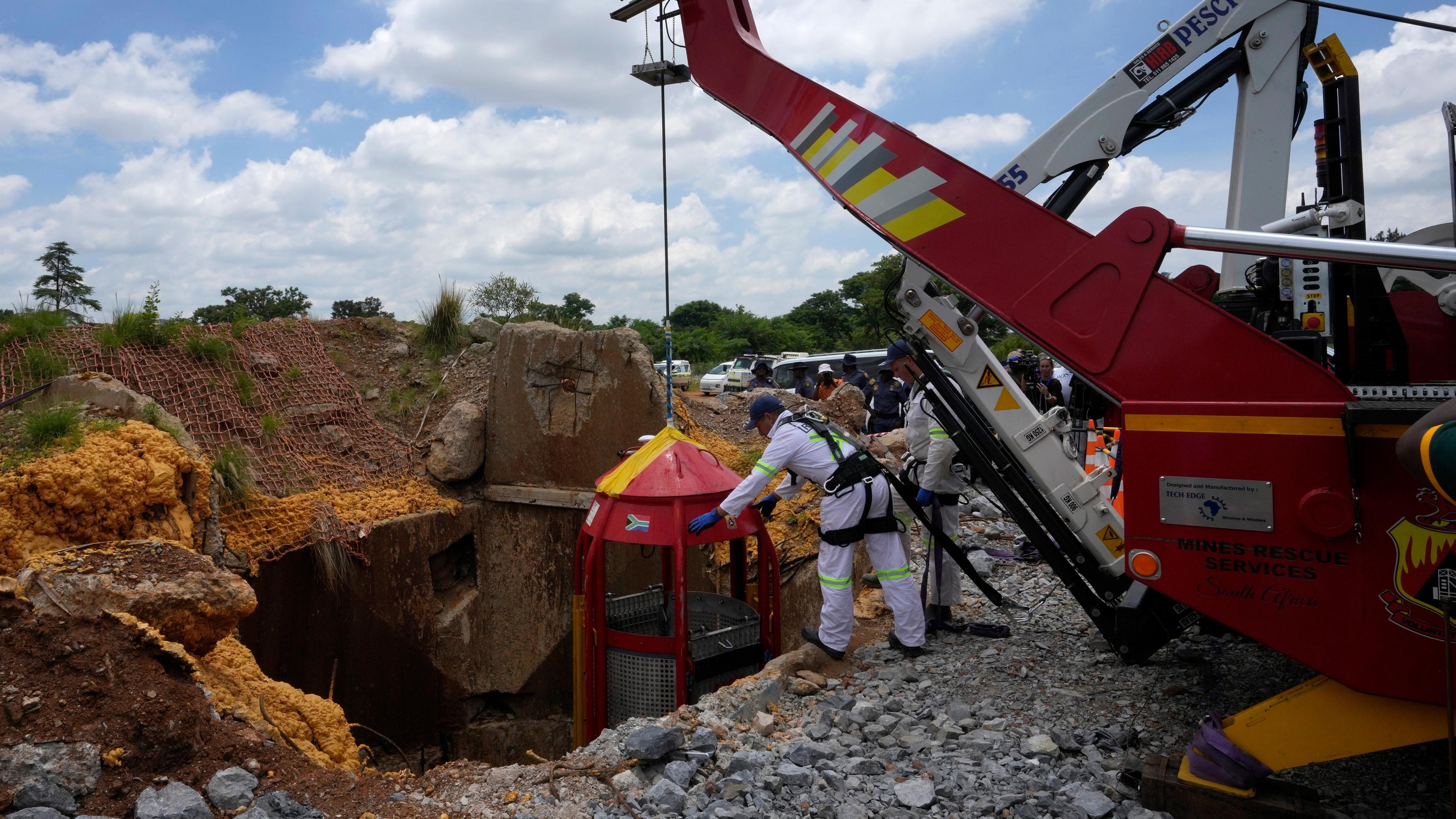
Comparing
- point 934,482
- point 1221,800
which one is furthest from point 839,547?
point 1221,800

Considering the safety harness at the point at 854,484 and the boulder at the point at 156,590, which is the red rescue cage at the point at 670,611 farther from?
the boulder at the point at 156,590

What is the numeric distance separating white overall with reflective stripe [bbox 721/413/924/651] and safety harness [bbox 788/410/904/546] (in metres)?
0.01

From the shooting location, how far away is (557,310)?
11445 mm

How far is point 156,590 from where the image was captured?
3891 millimetres

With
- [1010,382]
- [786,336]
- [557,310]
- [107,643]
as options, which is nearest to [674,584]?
[1010,382]

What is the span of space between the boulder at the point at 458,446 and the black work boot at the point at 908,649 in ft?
16.4

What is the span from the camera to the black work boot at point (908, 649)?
16.3ft

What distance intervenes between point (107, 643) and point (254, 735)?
0.68 meters

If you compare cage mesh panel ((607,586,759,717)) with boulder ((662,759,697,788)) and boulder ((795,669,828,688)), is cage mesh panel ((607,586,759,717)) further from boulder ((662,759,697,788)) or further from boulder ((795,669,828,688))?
boulder ((662,759,697,788))

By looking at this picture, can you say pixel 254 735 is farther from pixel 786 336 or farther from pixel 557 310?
pixel 786 336

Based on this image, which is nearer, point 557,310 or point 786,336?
point 557,310

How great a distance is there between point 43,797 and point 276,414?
570cm

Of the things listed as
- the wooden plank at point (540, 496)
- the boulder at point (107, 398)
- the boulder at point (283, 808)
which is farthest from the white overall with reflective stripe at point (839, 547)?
the boulder at point (107, 398)

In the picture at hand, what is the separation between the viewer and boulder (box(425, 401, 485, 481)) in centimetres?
855
